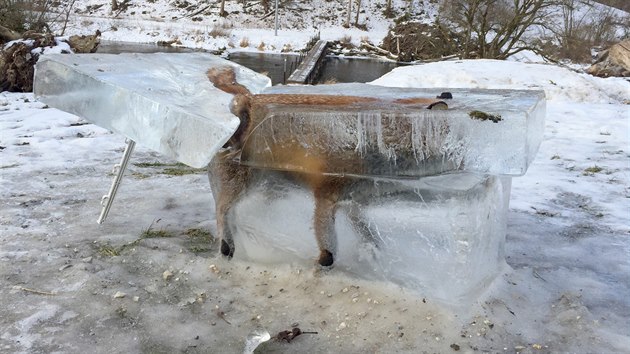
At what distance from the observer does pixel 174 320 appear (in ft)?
8.57

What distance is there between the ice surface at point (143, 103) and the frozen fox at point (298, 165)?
0.49 ft

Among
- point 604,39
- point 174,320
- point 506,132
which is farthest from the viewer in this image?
point 604,39

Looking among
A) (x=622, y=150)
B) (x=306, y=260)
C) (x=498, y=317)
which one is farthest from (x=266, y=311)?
(x=622, y=150)

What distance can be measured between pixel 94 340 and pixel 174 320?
35 cm

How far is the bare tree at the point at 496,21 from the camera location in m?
17.2

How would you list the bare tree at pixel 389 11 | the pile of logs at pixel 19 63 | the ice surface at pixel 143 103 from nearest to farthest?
the ice surface at pixel 143 103 → the pile of logs at pixel 19 63 → the bare tree at pixel 389 11

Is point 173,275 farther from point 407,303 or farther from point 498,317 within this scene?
point 498,317

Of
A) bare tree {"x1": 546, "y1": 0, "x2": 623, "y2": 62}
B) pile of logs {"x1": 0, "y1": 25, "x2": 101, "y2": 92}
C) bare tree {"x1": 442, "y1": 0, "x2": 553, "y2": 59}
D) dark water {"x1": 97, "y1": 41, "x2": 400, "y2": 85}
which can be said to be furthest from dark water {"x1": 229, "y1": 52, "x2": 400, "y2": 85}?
pile of logs {"x1": 0, "y1": 25, "x2": 101, "y2": 92}

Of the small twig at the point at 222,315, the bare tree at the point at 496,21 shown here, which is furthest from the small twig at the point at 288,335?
the bare tree at the point at 496,21

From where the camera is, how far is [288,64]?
20.2 metres

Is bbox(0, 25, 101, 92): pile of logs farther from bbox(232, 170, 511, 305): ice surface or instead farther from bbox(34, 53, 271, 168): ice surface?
bbox(232, 170, 511, 305): ice surface

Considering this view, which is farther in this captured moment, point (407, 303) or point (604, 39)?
point (604, 39)

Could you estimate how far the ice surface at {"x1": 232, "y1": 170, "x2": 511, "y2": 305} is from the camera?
2.61 metres

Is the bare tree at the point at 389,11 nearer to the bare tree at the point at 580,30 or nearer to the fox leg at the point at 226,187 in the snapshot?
the bare tree at the point at 580,30
